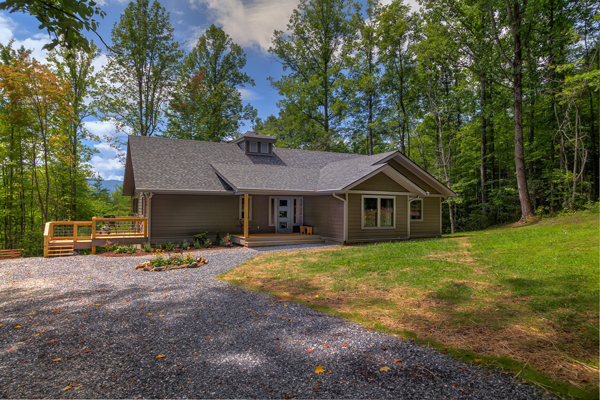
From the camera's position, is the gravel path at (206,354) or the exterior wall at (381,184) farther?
the exterior wall at (381,184)

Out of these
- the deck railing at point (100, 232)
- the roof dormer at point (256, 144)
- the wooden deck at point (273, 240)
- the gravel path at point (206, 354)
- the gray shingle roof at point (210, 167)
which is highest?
the roof dormer at point (256, 144)

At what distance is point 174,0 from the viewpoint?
839cm

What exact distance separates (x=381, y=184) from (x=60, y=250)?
43.2 ft

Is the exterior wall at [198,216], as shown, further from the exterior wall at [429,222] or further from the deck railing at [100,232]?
the exterior wall at [429,222]

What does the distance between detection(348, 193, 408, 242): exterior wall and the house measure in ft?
0.15

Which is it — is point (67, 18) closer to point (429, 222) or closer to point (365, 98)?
point (429, 222)

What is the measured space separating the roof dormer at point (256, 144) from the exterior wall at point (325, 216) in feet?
14.7

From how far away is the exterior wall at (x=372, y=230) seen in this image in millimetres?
13664

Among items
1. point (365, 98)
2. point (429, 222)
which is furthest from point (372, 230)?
point (365, 98)

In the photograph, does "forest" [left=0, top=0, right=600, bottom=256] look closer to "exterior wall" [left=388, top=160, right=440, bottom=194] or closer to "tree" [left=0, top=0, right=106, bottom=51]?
"exterior wall" [left=388, top=160, right=440, bottom=194]

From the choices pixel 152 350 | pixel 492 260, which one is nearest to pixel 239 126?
pixel 492 260

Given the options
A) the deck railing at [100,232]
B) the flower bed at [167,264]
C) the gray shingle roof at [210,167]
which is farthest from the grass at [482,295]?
the deck railing at [100,232]

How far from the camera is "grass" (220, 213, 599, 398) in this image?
3.37 metres

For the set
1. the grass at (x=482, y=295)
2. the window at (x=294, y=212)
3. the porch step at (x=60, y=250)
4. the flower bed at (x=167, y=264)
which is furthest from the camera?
the window at (x=294, y=212)
